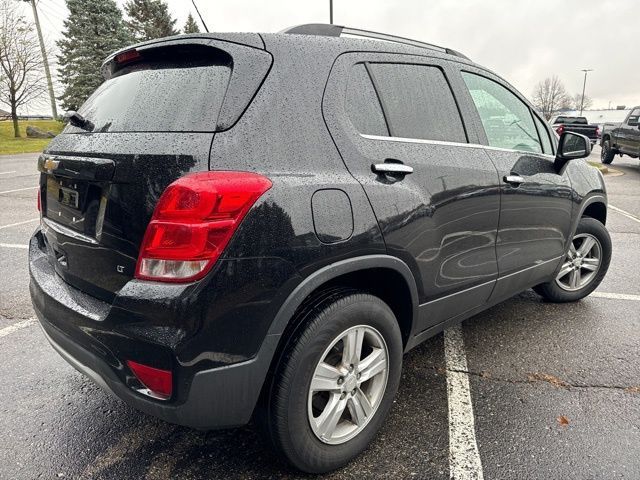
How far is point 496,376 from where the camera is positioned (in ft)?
9.48

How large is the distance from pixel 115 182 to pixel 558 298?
366 cm

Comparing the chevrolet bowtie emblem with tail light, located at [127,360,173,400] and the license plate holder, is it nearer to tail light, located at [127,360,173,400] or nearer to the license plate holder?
the license plate holder

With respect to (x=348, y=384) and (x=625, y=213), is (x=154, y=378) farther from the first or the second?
(x=625, y=213)

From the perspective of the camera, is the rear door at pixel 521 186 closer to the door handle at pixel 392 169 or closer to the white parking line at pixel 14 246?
the door handle at pixel 392 169

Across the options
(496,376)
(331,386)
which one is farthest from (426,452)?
(496,376)

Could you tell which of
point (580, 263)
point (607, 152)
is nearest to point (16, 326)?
point (580, 263)

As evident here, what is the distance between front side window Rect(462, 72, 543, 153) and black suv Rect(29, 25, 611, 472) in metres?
0.23

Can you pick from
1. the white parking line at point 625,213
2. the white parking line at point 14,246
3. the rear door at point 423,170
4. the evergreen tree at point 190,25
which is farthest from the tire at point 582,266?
the evergreen tree at point 190,25

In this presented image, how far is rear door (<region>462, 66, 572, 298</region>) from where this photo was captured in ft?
9.27

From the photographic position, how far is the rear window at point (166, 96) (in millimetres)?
1808

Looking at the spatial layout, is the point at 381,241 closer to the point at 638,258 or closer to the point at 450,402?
the point at 450,402

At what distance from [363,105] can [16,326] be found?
3.05m

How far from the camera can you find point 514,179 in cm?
284

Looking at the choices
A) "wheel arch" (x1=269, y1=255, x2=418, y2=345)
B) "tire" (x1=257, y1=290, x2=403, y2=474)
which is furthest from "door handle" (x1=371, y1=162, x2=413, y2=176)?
"tire" (x1=257, y1=290, x2=403, y2=474)
